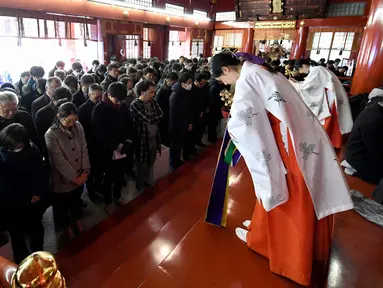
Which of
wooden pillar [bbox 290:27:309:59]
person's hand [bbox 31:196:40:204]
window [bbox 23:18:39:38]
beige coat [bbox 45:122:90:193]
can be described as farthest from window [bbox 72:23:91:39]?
wooden pillar [bbox 290:27:309:59]

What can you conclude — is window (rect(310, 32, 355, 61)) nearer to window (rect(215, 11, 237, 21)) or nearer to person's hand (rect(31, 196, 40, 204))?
window (rect(215, 11, 237, 21))

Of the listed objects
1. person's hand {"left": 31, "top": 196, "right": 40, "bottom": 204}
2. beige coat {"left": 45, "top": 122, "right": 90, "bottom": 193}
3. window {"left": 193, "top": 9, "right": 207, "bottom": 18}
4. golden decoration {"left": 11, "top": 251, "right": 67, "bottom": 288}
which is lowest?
person's hand {"left": 31, "top": 196, "right": 40, "bottom": 204}

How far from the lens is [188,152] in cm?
479

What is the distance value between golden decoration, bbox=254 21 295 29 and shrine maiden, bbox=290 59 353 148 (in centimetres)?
996

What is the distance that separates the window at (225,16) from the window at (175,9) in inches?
112

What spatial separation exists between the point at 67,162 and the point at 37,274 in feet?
6.28

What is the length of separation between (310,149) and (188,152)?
3.26m

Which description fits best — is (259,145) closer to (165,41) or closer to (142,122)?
(142,122)

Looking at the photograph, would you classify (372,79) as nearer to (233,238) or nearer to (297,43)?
(233,238)

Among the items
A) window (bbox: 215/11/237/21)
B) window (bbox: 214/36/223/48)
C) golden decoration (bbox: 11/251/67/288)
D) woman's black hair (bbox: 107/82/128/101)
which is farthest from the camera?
window (bbox: 214/36/223/48)

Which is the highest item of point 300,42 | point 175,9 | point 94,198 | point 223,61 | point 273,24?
point 175,9

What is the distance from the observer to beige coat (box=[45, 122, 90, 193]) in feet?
7.62

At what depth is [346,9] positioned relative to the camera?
11.1 m

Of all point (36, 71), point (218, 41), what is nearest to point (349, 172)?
point (36, 71)
